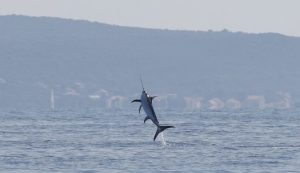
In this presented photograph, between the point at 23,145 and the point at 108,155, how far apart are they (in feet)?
31.3

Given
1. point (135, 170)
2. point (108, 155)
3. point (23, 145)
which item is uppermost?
point (23, 145)

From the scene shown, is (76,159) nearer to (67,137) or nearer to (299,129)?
(67,137)

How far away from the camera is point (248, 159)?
61.0m

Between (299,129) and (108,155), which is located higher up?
(299,129)

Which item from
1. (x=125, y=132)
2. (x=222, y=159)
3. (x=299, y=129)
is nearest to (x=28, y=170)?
(x=222, y=159)

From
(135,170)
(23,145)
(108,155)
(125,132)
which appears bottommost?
(135,170)

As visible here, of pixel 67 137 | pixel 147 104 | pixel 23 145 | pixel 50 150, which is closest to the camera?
pixel 147 104

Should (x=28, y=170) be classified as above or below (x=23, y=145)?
below

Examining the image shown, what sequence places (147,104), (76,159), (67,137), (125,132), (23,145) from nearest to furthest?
1. (147,104)
2. (76,159)
3. (23,145)
4. (67,137)
5. (125,132)

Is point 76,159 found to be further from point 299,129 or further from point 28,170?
point 299,129

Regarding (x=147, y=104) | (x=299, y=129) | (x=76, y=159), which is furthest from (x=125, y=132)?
(x=147, y=104)

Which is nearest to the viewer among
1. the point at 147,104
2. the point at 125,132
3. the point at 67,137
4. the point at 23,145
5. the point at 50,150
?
the point at 147,104

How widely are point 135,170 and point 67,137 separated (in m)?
25.1

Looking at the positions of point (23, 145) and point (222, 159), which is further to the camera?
point (23, 145)
